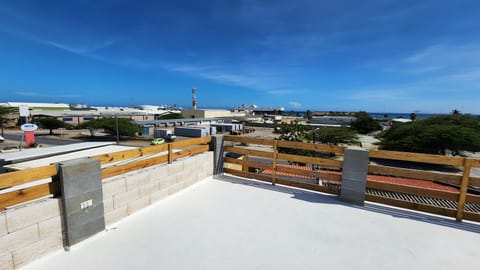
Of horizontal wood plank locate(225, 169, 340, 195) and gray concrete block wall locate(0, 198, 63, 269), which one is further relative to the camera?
horizontal wood plank locate(225, 169, 340, 195)

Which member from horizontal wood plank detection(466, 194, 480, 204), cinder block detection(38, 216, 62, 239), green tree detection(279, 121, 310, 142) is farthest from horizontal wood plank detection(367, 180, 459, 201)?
green tree detection(279, 121, 310, 142)

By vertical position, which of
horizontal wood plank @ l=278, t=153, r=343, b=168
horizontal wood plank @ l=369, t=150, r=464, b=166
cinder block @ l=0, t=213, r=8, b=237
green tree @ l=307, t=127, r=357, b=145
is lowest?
green tree @ l=307, t=127, r=357, b=145

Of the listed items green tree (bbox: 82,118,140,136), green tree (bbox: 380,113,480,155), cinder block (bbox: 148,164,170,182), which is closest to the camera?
cinder block (bbox: 148,164,170,182)

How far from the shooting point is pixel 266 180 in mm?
4980

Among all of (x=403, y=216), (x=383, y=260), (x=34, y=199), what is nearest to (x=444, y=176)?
(x=403, y=216)

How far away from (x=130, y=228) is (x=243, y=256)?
5.23 feet

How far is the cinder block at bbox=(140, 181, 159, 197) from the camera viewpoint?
347 cm

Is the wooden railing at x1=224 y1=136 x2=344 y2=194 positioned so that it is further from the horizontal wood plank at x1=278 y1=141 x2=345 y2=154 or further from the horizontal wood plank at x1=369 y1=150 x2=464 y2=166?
the horizontal wood plank at x1=369 y1=150 x2=464 y2=166

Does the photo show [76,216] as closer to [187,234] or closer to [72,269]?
[72,269]

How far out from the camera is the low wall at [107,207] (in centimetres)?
206

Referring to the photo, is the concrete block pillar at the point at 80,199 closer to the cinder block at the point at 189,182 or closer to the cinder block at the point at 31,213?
the cinder block at the point at 31,213

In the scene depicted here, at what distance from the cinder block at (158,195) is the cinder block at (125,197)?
313 millimetres

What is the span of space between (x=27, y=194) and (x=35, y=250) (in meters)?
0.58

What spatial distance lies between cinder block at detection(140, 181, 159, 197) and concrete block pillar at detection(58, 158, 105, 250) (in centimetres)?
67
